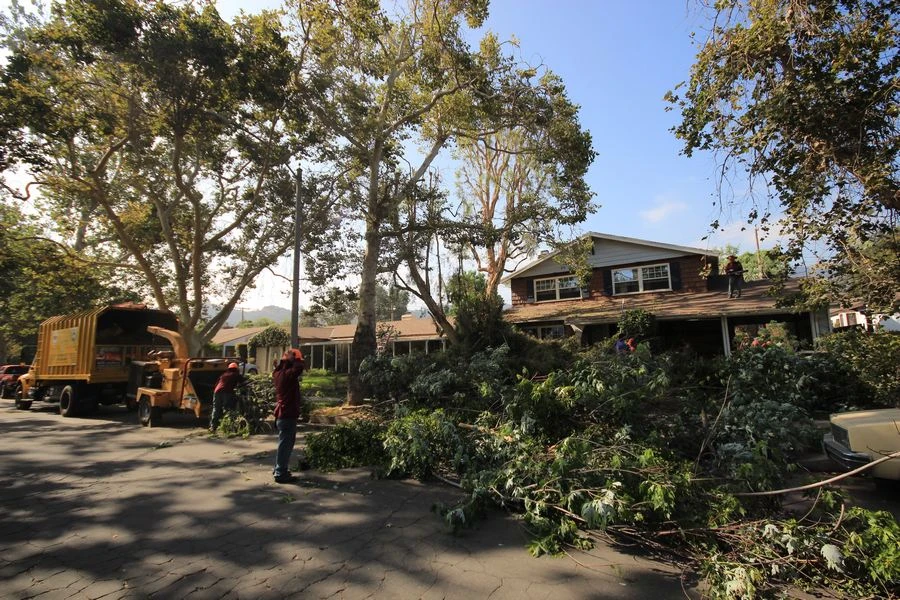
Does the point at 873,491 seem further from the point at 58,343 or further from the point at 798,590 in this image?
the point at 58,343

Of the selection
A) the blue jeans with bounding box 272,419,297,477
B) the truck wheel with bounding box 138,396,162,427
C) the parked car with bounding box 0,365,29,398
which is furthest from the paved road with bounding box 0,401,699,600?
the parked car with bounding box 0,365,29,398

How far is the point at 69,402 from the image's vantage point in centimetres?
1348

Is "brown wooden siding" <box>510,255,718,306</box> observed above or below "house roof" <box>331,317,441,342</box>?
above

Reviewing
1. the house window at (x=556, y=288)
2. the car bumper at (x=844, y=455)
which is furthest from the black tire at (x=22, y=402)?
the car bumper at (x=844, y=455)

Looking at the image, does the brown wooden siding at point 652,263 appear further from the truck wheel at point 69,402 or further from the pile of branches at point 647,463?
the truck wheel at point 69,402

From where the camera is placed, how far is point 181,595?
11.1 ft

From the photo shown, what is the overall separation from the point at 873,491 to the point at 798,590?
10.7 feet

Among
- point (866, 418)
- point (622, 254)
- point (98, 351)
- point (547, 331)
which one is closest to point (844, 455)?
point (866, 418)

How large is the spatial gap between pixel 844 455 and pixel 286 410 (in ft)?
22.8

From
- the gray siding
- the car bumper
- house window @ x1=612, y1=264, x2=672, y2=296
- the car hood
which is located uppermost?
the gray siding

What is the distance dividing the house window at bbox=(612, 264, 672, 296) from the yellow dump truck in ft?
56.8

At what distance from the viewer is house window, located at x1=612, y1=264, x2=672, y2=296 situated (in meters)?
18.9

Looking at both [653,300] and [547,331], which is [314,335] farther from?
[653,300]

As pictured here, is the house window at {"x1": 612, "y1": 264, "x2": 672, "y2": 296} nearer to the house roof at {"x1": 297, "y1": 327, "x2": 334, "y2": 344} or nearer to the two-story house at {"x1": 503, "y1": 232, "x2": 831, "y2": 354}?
the two-story house at {"x1": 503, "y1": 232, "x2": 831, "y2": 354}
